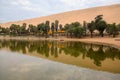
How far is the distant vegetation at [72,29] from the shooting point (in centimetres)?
6738

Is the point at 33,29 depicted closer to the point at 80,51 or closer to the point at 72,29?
the point at 72,29

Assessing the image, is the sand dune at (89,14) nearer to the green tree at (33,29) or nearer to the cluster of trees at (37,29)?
the cluster of trees at (37,29)

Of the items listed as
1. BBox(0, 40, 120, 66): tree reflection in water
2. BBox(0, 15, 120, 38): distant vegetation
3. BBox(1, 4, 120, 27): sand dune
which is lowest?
BBox(0, 40, 120, 66): tree reflection in water

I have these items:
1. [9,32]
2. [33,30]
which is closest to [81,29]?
[33,30]

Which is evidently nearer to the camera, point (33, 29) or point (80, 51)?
point (80, 51)

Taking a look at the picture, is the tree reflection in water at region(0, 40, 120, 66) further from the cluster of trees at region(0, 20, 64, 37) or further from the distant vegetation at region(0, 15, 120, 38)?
the cluster of trees at region(0, 20, 64, 37)

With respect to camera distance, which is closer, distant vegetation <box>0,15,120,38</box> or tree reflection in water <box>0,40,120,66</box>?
tree reflection in water <box>0,40,120,66</box>

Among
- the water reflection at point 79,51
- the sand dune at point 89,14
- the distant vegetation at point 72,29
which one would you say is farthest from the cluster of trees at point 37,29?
the water reflection at point 79,51

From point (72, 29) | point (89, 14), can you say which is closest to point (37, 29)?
point (72, 29)

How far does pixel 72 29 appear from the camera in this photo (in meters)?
72.4

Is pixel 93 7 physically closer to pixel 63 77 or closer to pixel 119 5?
pixel 119 5

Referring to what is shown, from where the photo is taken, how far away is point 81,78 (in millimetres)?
14570

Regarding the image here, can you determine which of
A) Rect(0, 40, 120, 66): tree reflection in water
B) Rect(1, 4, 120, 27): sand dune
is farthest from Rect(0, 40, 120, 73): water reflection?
Rect(1, 4, 120, 27): sand dune

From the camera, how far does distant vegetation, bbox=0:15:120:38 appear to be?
67.4m
